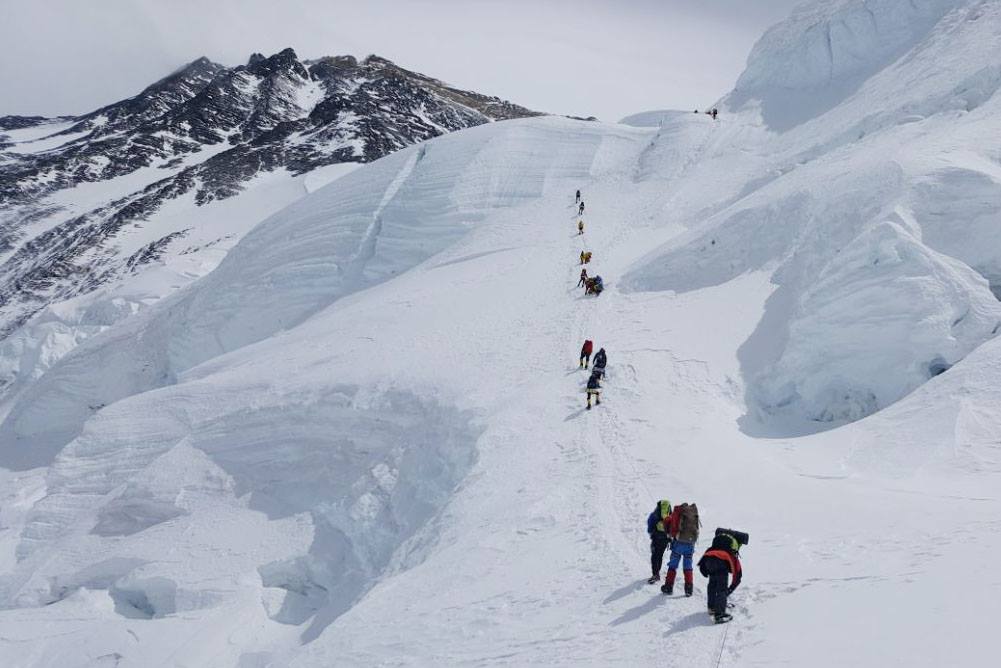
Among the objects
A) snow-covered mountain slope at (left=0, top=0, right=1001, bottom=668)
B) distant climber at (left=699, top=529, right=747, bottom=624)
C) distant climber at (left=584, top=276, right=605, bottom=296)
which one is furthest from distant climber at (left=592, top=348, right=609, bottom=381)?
distant climber at (left=699, top=529, right=747, bottom=624)

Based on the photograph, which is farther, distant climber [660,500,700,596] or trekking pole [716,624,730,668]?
distant climber [660,500,700,596]

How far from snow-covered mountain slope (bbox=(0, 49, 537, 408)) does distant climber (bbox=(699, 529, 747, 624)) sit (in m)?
58.7

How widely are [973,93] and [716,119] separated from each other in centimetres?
1924

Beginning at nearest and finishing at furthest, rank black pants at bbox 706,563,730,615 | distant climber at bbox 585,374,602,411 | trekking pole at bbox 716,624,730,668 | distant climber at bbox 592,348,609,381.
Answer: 1. trekking pole at bbox 716,624,730,668
2. black pants at bbox 706,563,730,615
3. distant climber at bbox 585,374,602,411
4. distant climber at bbox 592,348,609,381

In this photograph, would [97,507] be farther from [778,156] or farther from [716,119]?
[716,119]

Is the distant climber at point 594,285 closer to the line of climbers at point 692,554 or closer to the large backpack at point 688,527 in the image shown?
the line of climbers at point 692,554

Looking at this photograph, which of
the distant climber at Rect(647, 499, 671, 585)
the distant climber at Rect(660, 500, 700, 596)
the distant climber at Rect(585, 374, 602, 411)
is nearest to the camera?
the distant climber at Rect(660, 500, 700, 596)

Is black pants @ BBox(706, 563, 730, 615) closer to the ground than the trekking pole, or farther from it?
farther from it

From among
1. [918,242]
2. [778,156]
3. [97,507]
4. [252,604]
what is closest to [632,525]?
[252,604]

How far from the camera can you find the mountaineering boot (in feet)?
30.3

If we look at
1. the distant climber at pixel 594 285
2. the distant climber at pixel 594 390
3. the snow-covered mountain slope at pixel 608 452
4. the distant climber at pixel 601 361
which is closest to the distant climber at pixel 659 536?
the snow-covered mountain slope at pixel 608 452

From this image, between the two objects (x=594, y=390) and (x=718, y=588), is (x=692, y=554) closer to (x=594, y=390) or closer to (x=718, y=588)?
(x=718, y=588)

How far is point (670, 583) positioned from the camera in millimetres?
9289

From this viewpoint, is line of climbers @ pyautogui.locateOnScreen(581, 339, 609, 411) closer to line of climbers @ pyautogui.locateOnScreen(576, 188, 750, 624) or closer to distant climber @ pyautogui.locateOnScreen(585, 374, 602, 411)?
distant climber @ pyautogui.locateOnScreen(585, 374, 602, 411)
